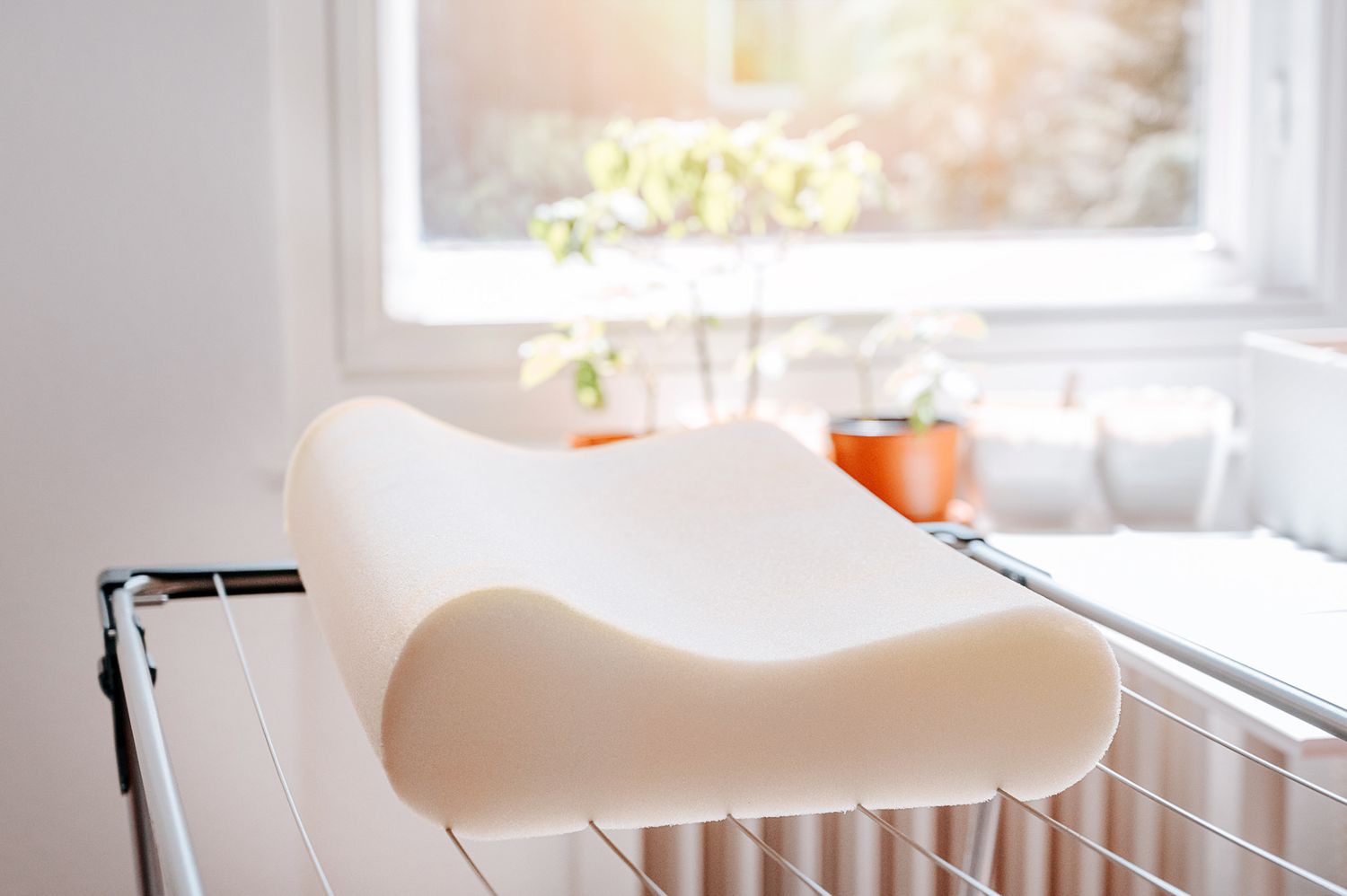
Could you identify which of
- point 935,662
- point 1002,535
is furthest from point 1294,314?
point 935,662

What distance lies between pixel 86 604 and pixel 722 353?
0.63 metres

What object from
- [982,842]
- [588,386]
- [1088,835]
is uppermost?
[588,386]

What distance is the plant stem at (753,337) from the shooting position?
4.12 ft

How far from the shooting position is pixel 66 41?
1.17m

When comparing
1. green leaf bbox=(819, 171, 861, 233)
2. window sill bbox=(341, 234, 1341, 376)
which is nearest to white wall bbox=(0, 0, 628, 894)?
window sill bbox=(341, 234, 1341, 376)

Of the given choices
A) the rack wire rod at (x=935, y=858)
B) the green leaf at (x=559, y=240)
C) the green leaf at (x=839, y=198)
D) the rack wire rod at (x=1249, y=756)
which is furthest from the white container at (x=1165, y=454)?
the rack wire rod at (x=935, y=858)

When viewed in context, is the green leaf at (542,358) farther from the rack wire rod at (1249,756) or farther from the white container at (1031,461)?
the rack wire rod at (1249,756)

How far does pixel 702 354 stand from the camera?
4.20ft

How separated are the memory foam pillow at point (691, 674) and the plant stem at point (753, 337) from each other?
0.65 m

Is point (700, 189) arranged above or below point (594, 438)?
above

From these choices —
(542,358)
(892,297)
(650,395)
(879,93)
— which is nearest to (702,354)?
(650,395)

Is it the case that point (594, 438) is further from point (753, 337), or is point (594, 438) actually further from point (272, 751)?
point (272, 751)

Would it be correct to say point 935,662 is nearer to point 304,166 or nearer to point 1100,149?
point 304,166

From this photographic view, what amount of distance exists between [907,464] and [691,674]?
77cm
